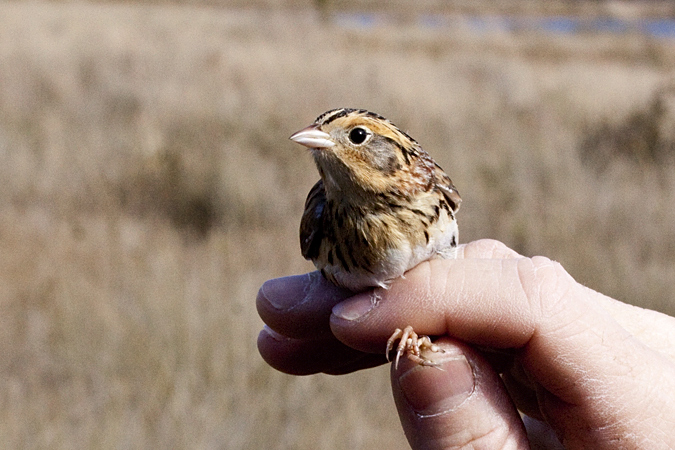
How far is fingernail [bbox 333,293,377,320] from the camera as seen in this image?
185 cm

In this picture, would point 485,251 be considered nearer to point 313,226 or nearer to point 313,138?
point 313,226

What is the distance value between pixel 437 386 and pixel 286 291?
73 centimetres

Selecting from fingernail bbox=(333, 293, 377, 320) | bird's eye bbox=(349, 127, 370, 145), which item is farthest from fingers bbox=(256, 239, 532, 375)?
bird's eye bbox=(349, 127, 370, 145)

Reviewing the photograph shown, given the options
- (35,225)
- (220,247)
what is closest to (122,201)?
(35,225)

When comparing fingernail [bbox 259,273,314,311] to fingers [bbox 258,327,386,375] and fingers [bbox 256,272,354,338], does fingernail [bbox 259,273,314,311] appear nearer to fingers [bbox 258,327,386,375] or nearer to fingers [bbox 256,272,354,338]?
fingers [bbox 256,272,354,338]

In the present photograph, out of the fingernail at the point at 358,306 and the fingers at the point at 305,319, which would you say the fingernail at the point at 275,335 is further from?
the fingernail at the point at 358,306

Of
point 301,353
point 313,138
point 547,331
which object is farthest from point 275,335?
point 547,331

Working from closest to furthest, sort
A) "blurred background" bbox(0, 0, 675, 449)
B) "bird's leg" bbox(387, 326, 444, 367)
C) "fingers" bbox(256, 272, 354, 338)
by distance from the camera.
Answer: "bird's leg" bbox(387, 326, 444, 367) → "fingers" bbox(256, 272, 354, 338) → "blurred background" bbox(0, 0, 675, 449)

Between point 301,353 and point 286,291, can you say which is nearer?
point 286,291

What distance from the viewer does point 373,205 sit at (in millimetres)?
1770

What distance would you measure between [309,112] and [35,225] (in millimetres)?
4100

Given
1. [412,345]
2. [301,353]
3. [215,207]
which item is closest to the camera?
[412,345]

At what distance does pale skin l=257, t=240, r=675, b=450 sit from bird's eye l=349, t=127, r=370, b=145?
44 centimetres

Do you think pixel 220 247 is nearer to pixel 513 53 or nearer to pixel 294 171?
pixel 294 171
